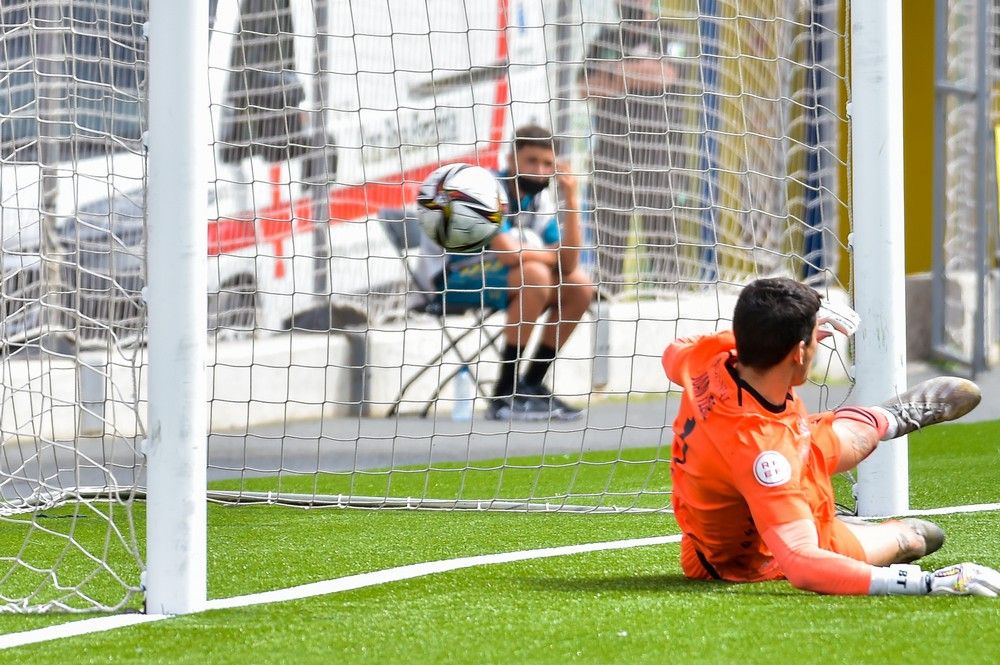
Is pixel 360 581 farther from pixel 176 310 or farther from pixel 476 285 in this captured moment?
pixel 476 285

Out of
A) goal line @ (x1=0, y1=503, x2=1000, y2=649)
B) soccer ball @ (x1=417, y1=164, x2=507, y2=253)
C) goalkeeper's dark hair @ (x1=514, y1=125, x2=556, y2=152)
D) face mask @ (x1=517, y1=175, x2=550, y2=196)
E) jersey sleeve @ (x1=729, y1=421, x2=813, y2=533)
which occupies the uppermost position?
goalkeeper's dark hair @ (x1=514, y1=125, x2=556, y2=152)

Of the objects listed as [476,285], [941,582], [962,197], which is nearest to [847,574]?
[941,582]

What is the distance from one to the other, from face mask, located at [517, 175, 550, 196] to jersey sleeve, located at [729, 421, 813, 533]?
3.60 m

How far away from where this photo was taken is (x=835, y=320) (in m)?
3.55

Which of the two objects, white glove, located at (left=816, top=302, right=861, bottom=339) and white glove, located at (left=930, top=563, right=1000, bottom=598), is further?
white glove, located at (left=816, top=302, right=861, bottom=339)

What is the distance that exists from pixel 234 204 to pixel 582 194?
2591mm

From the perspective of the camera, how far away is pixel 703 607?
3.16 m

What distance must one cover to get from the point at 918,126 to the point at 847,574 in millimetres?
8900

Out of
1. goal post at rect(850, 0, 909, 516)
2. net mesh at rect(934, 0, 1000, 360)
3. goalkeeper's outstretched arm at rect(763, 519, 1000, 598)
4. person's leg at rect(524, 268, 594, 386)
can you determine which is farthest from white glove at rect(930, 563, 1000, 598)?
net mesh at rect(934, 0, 1000, 360)

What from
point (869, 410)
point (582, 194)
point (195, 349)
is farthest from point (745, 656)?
point (582, 194)

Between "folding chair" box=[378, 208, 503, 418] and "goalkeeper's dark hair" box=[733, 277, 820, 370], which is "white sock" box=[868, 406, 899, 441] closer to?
"goalkeeper's dark hair" box=[733, 277, 820, 370]

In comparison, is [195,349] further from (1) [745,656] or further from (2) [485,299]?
(2) [485,299]

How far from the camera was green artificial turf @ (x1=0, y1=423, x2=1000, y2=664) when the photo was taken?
9.18 ft

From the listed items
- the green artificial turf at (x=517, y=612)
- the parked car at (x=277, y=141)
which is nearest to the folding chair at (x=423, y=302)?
the parked car at (x=277, y=141)
